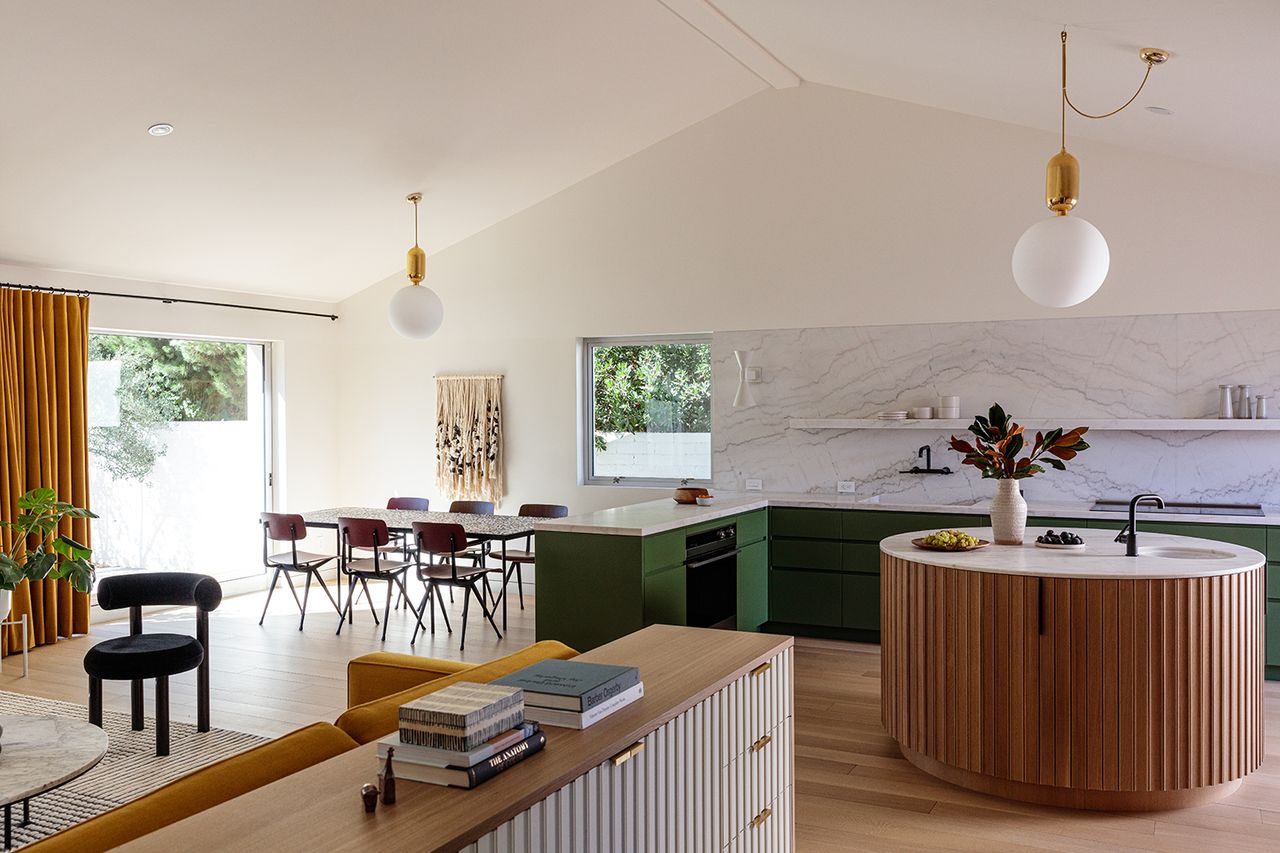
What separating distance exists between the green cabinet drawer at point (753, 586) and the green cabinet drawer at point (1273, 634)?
2.66 meters

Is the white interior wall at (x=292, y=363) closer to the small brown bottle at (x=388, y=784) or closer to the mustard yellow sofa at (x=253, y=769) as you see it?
the mustard yellow sofa at (x=253, y=769)

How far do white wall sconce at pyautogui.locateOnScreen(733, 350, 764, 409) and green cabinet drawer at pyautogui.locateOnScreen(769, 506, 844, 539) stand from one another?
0.84 metres

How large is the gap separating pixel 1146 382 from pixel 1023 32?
2848mm

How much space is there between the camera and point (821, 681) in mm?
5324

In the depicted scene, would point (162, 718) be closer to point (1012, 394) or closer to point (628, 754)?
point (628, 754)

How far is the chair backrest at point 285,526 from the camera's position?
6504 millimetres

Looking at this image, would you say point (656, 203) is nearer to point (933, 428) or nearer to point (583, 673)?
point (933, 428)

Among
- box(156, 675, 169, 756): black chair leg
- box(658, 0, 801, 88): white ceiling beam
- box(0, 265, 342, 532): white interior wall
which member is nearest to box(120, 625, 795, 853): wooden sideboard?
box(156, 675, 169, 756): black chair leg

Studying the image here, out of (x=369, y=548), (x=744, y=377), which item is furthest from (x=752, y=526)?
(x=369, y=548)

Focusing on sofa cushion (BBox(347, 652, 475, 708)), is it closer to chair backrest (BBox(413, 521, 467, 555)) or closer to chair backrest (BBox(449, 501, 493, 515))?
chair backrest (BBox(413, 521, 467, 555))

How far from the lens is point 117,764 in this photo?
13.7 feet

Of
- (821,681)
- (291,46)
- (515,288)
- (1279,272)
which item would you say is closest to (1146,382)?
(1279,272)

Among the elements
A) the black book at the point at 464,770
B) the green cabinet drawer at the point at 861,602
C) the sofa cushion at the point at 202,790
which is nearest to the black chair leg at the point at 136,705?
the sofa cushion at the point at 202,790

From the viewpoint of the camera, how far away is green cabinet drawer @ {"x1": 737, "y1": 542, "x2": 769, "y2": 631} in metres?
5.91
